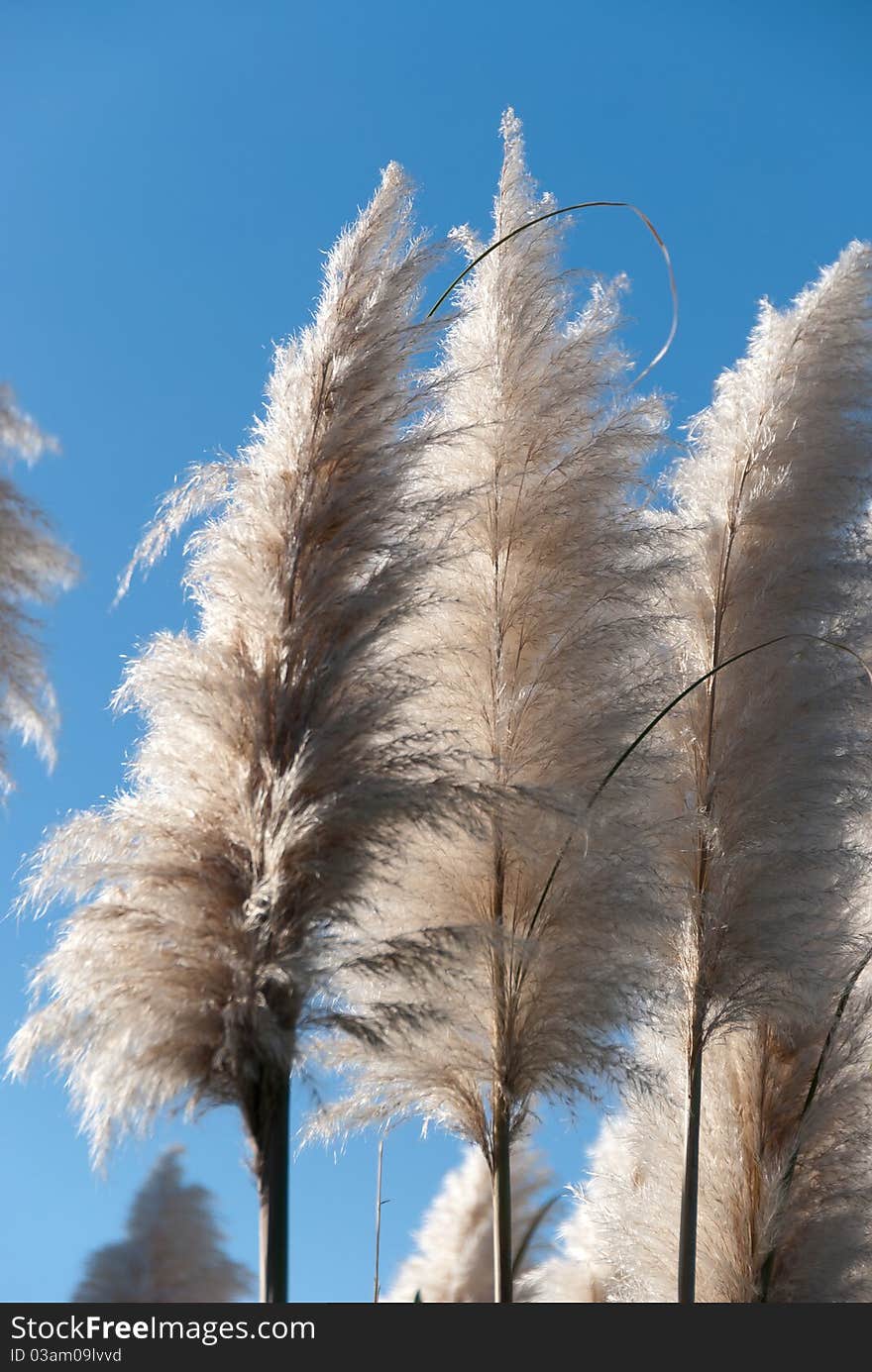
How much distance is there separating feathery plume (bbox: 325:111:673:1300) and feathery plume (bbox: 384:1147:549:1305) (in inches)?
73.3

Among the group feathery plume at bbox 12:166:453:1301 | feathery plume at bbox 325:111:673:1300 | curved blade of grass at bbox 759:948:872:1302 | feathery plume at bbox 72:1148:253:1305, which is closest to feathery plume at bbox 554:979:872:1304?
curved blade of grass at bbox 759:948:872:1302

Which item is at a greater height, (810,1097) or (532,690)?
(532,690)

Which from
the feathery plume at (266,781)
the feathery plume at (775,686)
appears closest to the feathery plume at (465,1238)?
the feathery plume at (775,686)

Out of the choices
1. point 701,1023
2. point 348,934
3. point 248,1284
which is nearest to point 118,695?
point 348,934

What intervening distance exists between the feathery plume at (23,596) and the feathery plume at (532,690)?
1103 millimetres

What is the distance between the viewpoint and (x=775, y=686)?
14.4 feet

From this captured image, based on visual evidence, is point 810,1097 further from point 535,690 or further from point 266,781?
point 266,781

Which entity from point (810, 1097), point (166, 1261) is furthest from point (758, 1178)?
point (166, 1261)

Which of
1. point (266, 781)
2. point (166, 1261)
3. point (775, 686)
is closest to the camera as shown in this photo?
point (266, 781)

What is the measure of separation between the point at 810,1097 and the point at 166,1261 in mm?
2121

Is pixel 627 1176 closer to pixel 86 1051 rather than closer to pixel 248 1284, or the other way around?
pixel 248 1284

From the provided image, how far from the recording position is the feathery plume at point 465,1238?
5.44m

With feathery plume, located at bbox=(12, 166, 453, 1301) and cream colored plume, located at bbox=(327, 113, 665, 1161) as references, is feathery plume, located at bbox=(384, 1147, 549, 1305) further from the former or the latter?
feathery plume, located at bbox=(12, 166, 453, 1301)

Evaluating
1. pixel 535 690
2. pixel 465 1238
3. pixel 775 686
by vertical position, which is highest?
pixel 775 686
